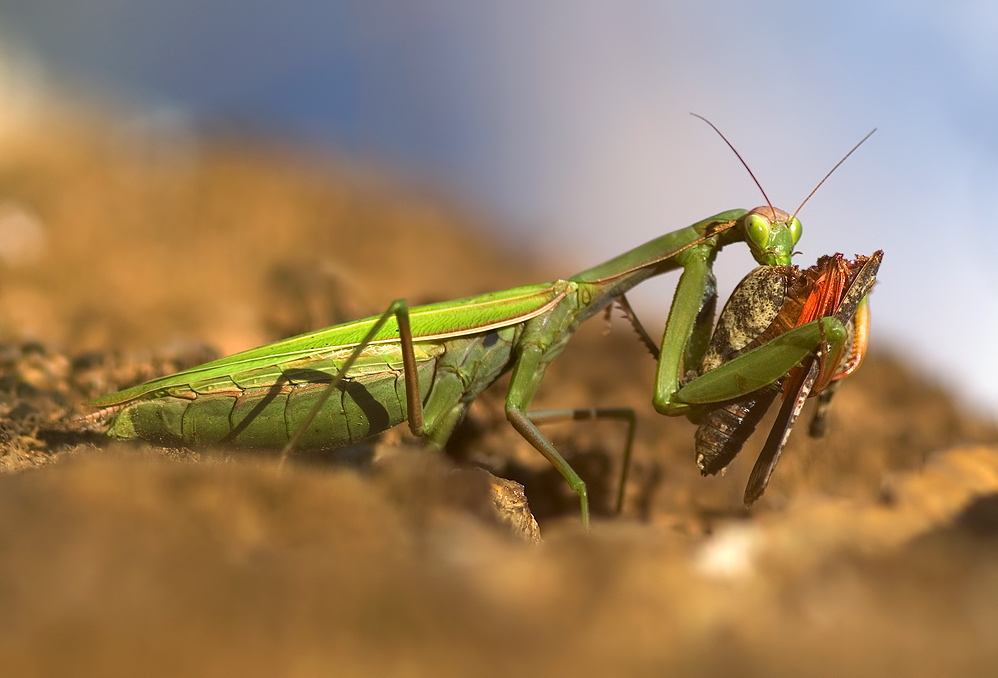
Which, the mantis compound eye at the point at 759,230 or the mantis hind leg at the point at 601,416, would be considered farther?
the mantis hind leg at the point at 601,416

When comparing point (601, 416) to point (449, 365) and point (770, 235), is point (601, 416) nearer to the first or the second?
point (449, 365)

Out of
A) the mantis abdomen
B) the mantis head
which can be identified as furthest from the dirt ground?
the mantis head

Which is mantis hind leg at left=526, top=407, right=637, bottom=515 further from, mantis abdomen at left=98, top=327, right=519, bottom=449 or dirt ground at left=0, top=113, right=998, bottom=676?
mantis abdomen at left=98, top=327, right=519, bottom=449

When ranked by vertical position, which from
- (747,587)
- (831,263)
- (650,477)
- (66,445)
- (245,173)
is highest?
(245,173)

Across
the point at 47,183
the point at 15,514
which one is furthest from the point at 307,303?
the point at 15,514

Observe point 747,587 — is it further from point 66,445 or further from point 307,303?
point 307,303

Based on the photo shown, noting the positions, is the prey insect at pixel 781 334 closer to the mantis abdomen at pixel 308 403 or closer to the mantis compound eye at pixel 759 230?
the mantis compound eye at pixel 759 230

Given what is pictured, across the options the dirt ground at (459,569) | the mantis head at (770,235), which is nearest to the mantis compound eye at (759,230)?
the mantis head at (770,235)
